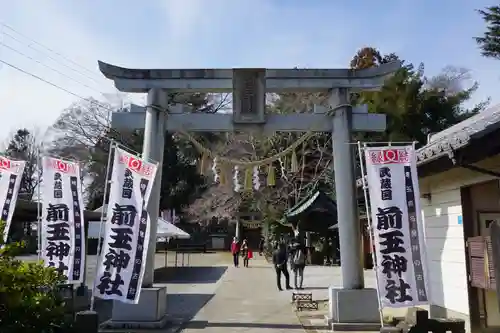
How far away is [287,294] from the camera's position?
1666 cm

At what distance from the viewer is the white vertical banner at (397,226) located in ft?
25.2

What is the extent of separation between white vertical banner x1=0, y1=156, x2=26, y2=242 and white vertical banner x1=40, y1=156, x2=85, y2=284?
100cm

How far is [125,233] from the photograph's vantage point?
29.1 feet

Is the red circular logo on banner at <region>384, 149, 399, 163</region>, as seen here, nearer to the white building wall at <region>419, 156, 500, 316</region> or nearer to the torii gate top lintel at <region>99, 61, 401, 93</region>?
the white building wall at <region>419, 156, 500, 316</region>

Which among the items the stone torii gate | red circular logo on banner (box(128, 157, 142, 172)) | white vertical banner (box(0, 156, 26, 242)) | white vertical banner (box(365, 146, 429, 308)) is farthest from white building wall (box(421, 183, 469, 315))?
white vertical banner (box(0, 156, 26, 242))

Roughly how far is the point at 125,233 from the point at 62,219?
8.33ft

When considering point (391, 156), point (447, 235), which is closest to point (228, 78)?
point (391, 156)

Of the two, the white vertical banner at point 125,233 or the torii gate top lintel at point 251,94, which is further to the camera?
the torii gate top lintel at point 251,94

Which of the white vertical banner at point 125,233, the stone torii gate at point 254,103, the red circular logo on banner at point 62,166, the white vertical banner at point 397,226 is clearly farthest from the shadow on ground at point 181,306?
the white vertical banner at point 397,226

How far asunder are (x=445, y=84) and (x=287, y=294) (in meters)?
22.3

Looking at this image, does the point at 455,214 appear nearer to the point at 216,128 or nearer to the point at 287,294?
the point at 216,128

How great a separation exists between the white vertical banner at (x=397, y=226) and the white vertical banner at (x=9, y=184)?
830 cm

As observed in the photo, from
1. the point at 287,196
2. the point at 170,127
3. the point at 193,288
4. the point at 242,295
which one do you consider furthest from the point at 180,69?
the point at 287,196

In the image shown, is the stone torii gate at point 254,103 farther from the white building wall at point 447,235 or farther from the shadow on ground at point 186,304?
the white building wall at point 447,235
